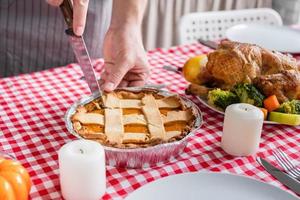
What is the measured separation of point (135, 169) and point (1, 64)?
0.98 m

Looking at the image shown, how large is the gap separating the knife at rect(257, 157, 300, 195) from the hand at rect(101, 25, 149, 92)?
0.50m

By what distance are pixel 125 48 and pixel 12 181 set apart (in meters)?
0.65

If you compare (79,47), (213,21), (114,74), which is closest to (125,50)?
(114,74)

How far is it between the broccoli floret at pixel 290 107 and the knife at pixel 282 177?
206 mm

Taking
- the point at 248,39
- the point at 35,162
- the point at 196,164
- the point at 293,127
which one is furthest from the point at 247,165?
the point at 248,39

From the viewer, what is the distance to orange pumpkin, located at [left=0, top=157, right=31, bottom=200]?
0.86 metres

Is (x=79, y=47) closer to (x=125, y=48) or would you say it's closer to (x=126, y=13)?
(x=125, y=48)

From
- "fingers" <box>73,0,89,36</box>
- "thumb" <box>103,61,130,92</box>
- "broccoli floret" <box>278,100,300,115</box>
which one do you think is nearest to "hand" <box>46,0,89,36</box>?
"fingers" <box>73,0,89,36</box>

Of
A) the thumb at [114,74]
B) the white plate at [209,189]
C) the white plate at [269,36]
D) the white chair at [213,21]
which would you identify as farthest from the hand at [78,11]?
the white chair at [213,21]

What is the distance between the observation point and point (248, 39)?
184 centimetres

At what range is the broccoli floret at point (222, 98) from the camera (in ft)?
4.14

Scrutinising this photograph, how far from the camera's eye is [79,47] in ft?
4.04

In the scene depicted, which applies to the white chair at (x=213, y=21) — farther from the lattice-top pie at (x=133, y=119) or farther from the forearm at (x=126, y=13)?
the lattice-top pie at (x=133, y=119)

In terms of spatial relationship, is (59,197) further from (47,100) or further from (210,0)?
(210,0)
